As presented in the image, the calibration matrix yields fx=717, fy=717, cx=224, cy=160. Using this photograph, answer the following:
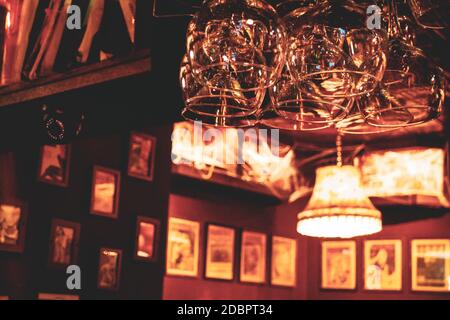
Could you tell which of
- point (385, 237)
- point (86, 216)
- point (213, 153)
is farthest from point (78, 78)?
point (385, 237)

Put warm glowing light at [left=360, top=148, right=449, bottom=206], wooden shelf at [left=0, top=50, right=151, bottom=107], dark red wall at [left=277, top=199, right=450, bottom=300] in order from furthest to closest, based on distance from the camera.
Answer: dark red wall at [left=277, top=199, right=450, bottom=300] → warm glowing light at [left=360, top=148, right=449, bottom=206] → wooden shelf at [left=0, top=50, right=151, bottom=107]

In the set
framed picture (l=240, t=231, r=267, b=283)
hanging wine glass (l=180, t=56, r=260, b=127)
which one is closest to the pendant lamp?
framed picture (l=240, t=231, r=267, b=283)

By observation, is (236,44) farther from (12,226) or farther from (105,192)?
(105,192)

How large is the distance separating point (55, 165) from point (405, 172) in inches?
140

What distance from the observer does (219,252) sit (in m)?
7.95

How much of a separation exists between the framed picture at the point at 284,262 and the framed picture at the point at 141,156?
3467 mm

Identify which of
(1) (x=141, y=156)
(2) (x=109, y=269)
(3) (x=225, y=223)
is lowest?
(2) (x=109, y=269)

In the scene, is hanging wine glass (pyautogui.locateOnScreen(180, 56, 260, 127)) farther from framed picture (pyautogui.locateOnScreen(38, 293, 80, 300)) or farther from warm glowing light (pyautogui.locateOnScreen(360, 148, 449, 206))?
warm glowing light (pyautogui.locateOnScreen(360, 148, 449, 206))

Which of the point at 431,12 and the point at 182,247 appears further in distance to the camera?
A: the point at 182,247

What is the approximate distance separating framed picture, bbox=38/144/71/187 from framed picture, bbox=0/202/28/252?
0.27 m

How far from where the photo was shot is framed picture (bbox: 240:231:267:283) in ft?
27.1

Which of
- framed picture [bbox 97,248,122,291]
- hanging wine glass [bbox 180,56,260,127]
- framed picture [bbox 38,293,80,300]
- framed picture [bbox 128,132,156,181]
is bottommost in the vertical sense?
framed picture [bbox 38,293,80,300]
